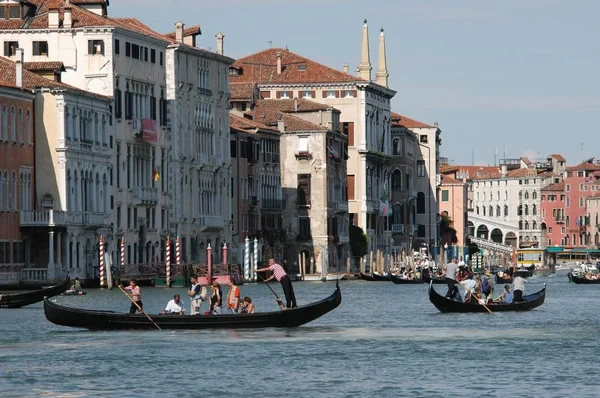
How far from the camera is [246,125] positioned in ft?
347

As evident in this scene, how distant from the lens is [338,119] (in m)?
118

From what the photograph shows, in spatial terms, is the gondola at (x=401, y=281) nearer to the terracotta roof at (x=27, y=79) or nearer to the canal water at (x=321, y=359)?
the terracotta roof at (x=27, y=79)

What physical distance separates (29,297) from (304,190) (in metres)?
55.0

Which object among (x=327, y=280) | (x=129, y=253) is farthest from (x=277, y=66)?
(x=129, y=253)

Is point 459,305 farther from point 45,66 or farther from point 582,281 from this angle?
point 582,281

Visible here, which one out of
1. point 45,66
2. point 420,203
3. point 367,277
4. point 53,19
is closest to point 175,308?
point 45,66

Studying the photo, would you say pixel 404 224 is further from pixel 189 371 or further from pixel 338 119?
pixel 189 371

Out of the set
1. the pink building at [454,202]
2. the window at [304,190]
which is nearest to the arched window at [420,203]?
the pink building at [454,202]

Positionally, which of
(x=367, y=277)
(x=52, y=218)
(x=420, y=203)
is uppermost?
(x=420, y=203)

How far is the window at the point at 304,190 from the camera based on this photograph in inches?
4444

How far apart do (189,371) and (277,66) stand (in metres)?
85.1

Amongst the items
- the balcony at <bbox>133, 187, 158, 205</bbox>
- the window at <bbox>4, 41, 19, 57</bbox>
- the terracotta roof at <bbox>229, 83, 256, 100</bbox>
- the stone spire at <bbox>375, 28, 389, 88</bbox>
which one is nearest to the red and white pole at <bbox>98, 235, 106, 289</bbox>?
the balcony at <bbox>133, 187, 158, 205</bbox>

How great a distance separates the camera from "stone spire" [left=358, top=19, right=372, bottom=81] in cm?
13062

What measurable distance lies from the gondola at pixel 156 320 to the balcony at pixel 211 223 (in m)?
48.5
